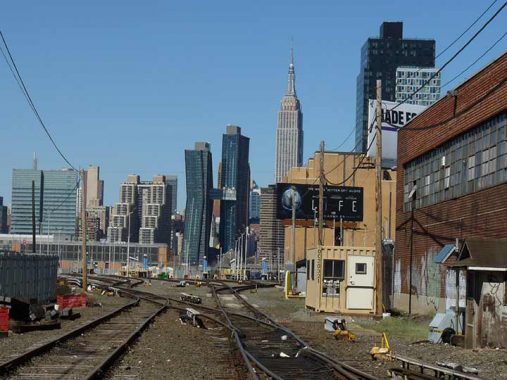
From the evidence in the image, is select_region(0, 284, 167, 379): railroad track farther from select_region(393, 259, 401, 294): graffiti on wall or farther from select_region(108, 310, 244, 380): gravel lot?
select_region(393, 259, 401, 294): graffiti on wall

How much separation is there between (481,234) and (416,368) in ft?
41.2

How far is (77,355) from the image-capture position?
18688 mm

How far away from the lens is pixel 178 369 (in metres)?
16.4

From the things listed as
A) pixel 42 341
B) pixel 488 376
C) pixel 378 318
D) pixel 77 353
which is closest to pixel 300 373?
pixel 488 376

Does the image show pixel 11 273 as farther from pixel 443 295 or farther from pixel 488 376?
pixel 488 376

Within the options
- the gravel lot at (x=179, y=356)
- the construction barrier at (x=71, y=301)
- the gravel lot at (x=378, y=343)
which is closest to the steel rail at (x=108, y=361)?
the gravel lot at (x=179, y=356)

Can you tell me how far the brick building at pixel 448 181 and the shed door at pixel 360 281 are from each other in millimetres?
2374

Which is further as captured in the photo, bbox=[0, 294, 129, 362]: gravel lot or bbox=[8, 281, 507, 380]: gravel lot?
bbox=[0, 294, 129, 362]: gravel lot

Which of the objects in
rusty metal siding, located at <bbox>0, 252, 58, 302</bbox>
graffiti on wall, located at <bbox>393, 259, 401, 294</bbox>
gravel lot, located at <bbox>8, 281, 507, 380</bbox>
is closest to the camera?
gravel lot, located at <bbox>8, 281, 507, 380</bbox>

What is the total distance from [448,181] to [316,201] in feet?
186

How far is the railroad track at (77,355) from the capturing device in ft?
50.3

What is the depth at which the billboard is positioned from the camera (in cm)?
8981

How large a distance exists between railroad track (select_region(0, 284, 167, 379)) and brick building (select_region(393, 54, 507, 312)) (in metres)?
10.9

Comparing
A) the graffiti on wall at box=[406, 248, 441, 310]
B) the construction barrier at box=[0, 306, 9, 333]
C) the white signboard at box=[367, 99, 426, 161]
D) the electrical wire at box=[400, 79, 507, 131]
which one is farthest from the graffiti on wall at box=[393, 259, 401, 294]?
A: the white signboard at box=[367, 99, 426, 161]
